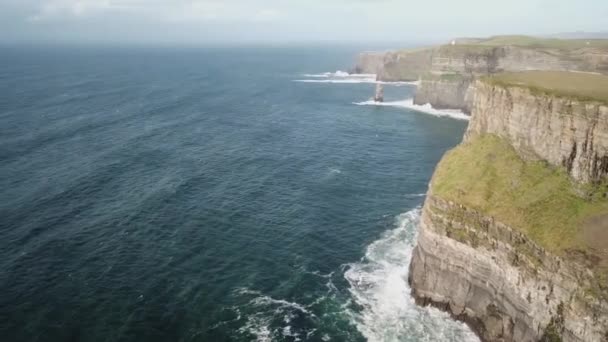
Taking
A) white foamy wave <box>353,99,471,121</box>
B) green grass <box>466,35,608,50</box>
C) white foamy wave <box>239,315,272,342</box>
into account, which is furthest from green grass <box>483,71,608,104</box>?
green grass <box>466,35,608,50</box>

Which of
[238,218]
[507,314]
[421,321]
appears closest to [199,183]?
[238,218]

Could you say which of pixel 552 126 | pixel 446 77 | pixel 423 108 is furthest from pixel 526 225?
pixel 446 77

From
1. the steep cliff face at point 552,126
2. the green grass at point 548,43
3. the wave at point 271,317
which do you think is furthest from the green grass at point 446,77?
the wave at point 271,317

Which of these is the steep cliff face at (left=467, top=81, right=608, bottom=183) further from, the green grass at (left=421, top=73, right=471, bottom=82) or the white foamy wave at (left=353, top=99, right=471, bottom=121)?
the green grass at (left=421, top=73, right=471, bottom=82)

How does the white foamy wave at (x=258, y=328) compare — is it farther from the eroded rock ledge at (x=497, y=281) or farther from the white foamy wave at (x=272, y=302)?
the eroded rock ledge at (x=497, y=281)

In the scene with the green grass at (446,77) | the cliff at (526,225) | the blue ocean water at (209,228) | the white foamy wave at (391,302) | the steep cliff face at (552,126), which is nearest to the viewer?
the cliff at (526,225)

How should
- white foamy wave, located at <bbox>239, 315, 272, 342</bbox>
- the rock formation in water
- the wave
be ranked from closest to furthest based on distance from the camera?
white foamy wave, located at <bbox>239, 315, 272, 342</bbox> < the wave < the rock formation in water

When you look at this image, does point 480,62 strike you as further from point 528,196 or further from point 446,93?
point 528,196
